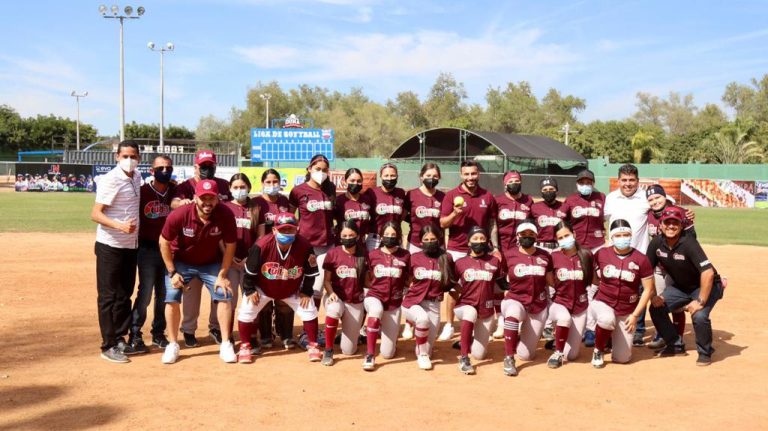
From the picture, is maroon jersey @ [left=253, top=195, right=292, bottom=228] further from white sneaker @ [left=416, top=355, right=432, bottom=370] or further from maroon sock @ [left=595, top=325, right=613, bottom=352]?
maroon sock @ [left=595, top=325, right=613, bottom=352]

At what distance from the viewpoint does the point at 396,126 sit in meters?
84.8

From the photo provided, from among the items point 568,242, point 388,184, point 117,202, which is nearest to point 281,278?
point 388,184

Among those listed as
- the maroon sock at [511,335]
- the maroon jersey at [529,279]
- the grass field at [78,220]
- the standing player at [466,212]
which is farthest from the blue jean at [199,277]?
the grass field at [78,220]

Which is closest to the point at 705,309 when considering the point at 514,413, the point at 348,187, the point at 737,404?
the point at 737,404

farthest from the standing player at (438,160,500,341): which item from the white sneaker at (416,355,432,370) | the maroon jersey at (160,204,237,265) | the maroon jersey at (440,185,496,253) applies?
the maroon jersey at (160,204,237,265)

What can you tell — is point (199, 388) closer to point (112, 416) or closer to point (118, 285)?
point (112, 416)

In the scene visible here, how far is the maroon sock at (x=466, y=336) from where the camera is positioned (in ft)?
23.0

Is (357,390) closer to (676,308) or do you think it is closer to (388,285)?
(388,285)

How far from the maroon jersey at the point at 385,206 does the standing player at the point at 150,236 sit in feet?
7.95

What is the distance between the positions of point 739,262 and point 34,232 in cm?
1845

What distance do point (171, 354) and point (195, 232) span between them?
1294 mm

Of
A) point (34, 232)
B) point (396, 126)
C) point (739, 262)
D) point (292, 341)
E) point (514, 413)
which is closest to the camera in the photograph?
point (514, 413)

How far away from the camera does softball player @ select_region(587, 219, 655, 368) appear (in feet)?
23.9

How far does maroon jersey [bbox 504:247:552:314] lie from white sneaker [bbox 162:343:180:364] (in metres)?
3.63
